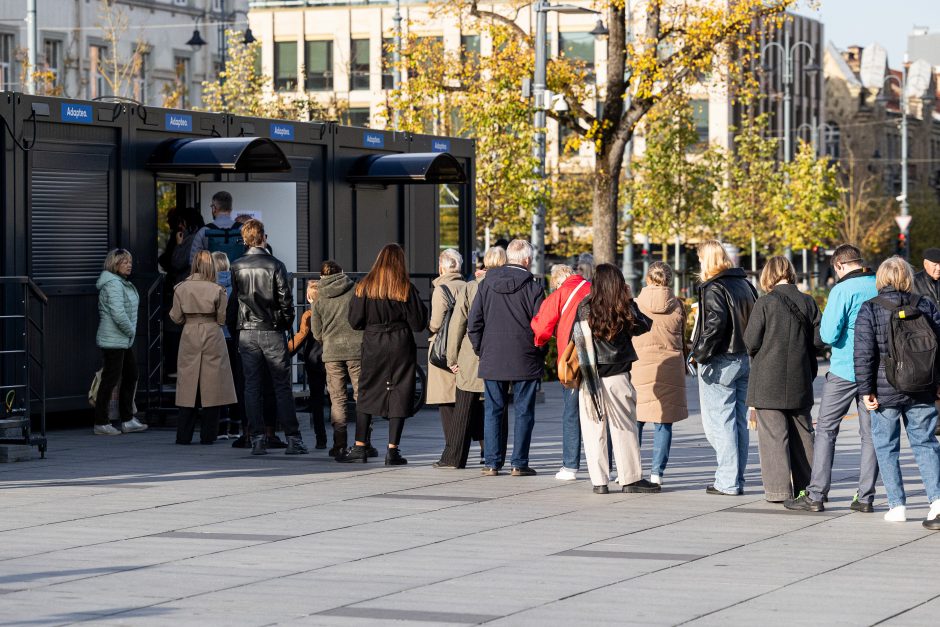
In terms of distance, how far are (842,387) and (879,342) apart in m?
0.65

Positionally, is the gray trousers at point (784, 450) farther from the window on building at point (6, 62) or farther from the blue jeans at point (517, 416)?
the window on building at point (6, 62)

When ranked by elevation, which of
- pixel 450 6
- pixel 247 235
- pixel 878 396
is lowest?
pixel 878 396

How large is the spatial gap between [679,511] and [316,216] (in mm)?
8908

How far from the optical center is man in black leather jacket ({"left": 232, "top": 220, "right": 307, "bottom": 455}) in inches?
576

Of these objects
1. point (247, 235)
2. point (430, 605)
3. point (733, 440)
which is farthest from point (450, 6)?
point (430, 605)

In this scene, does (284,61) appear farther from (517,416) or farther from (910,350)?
(910,350)

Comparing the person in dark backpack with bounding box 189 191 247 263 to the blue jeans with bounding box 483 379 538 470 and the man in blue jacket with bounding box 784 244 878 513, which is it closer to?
the blue jeans with bounding box 483 379 538 470

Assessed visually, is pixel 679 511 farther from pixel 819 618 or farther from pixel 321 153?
pixel 321 153

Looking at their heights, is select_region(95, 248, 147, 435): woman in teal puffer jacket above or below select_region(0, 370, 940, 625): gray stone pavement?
above

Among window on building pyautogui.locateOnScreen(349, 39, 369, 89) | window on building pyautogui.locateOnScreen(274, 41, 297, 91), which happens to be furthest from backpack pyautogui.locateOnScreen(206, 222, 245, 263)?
window on building pyautogui.locateOnScreen(274, 41, 297, 91)

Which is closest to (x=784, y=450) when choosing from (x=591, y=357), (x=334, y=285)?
(x=591, y=357)

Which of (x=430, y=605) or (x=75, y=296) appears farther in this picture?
(x=75, y=296)

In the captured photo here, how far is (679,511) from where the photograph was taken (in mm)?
11562

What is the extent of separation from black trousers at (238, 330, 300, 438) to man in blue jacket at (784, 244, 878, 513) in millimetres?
4728
